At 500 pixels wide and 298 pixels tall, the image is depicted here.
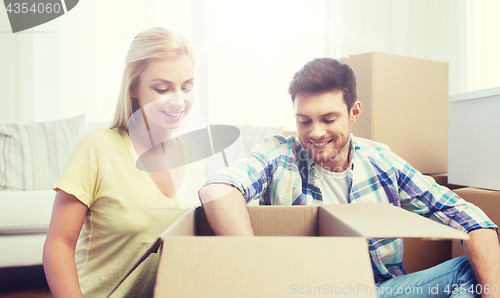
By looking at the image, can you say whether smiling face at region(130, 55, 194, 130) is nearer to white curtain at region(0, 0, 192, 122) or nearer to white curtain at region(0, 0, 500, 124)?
white curtain at region(0, 0, 500, 124)

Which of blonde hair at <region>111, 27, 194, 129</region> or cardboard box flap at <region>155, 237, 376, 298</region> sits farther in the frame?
blonde hair at <region>111, 27, 194, 129</region>

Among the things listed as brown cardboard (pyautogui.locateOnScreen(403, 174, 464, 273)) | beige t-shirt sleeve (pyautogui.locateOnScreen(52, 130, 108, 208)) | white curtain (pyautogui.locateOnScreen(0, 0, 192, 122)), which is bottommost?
brown cardboard (pyautogui.locateOnScreen(403, 174, 464, 273))

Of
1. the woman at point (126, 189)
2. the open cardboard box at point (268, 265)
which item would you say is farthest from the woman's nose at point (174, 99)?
the open cardboard box at point (268, 265)

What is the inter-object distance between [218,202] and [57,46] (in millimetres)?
2166

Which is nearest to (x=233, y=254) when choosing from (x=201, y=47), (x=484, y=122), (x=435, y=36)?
(x=484, y=122)

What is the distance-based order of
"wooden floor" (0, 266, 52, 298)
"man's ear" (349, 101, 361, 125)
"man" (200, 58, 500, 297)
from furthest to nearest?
1. "wooden floor" (0, 266, 52, 298)
2. "man's ear" (349, 101, 361, 125)
3. "man" (200, 58, 500, 297)

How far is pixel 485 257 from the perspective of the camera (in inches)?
22.9

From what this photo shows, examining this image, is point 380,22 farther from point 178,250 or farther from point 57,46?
point 178,250

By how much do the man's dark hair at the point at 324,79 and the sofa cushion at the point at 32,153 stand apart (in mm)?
1253

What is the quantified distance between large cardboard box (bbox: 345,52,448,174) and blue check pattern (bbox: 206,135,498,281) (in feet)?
1.32

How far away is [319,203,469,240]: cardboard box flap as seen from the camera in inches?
12.5

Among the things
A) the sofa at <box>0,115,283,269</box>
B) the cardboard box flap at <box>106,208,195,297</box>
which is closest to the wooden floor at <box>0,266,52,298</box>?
the sofa at <box>0,115,283,269</box>

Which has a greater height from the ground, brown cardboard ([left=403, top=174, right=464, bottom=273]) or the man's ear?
the man's ear

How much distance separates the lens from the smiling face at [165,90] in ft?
2.19
